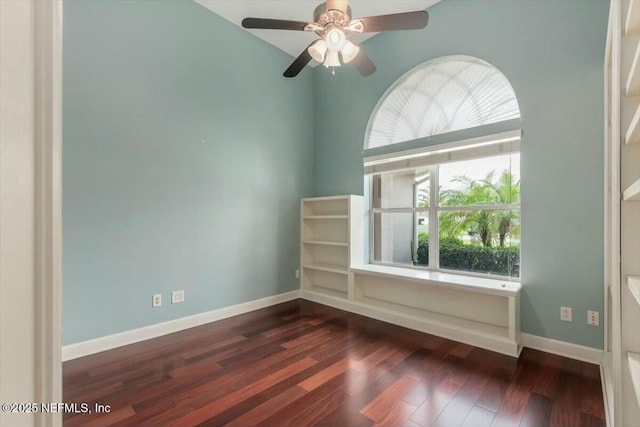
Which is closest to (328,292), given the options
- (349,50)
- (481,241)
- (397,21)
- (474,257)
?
(474,257)

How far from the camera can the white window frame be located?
2902 mm

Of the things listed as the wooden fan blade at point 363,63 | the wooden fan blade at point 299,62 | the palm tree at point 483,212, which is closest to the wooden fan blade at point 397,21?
the wooden fan blade at point 363,63

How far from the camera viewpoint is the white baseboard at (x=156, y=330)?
8.14 ft

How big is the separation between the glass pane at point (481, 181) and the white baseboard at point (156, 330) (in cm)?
261

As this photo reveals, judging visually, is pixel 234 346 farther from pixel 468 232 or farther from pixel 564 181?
pixel 564 181

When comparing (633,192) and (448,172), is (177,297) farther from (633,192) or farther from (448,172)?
(633,192)

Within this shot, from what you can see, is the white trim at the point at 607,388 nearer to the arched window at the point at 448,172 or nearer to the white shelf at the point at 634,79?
the arched window at the point at 448,172

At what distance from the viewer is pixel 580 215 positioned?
247cm

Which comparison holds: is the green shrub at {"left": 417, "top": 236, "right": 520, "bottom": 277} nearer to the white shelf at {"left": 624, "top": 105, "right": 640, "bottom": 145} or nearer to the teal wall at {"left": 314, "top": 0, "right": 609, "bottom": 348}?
the teal wall at {"left": 314, "top": 0, "right": 609, "bottom": 348}

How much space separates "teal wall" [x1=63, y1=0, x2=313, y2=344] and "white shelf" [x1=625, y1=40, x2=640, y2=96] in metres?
3.34

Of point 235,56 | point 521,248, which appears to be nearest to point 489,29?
point 521,248

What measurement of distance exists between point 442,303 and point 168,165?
3270mm

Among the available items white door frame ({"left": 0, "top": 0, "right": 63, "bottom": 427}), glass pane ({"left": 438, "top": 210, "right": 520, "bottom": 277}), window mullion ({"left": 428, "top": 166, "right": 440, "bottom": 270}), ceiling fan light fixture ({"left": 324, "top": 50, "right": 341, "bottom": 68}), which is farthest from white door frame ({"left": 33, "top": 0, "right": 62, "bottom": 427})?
window mullion ({"left": 428, "top": 166, "right": 440, "bottom": 270})

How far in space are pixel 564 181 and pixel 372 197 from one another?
2.08 meters
